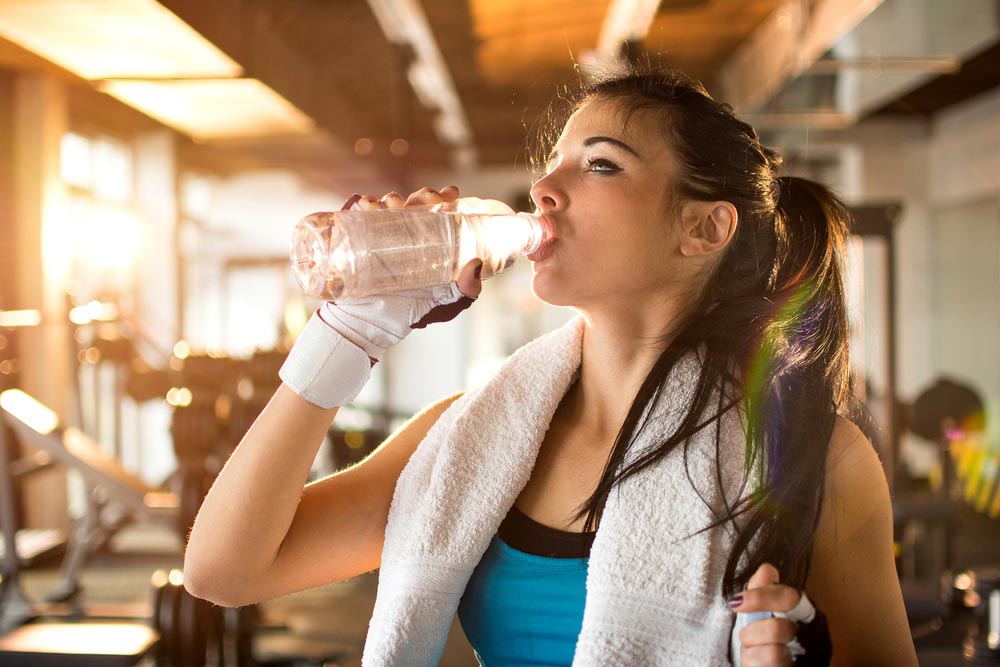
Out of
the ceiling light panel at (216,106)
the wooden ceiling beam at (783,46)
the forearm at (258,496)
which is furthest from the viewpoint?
the ceiling light panel at (216,106)

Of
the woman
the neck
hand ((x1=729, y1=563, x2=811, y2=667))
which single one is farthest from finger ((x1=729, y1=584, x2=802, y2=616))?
the neck

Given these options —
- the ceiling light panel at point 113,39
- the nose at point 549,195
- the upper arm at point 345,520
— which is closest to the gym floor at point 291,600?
the upper arm at point 345,520

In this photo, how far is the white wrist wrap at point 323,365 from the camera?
3.55 ft

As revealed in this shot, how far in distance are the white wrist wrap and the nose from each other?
293mm

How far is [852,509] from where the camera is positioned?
1082mm

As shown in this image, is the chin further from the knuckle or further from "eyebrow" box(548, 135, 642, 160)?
the knuckle

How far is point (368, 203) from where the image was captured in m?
1.06

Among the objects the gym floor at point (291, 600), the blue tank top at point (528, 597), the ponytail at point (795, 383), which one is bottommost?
the gym floor at point (291, 600)

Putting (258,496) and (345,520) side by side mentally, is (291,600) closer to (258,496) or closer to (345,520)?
(345,520)

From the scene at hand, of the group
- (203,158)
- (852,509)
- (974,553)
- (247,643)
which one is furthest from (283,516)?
(203,158)

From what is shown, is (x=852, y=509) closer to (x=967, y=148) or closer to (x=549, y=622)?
A: (x=549, y=622)

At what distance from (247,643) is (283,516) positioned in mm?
2000

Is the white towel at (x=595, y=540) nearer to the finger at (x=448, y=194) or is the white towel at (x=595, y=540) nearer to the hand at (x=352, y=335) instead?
the hand at (x=352, y=335)

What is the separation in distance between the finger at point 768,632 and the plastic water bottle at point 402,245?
1.66 feet
